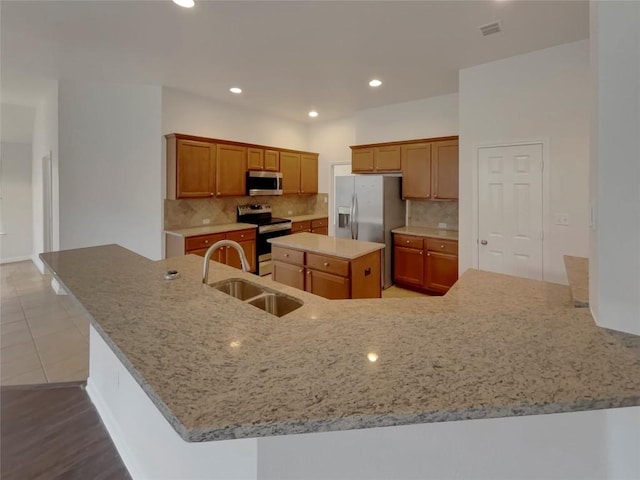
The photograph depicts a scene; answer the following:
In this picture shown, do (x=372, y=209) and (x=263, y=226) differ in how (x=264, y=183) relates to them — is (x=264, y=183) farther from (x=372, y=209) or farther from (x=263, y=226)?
(x=372, y=209)

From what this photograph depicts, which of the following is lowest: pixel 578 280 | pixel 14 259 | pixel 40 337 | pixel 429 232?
pixel 40 337

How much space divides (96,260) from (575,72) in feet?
14.4

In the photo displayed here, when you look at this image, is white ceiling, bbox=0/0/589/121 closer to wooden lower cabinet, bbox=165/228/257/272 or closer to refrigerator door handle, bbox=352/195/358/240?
refrigerator door handle, bbox=352/195/358/240

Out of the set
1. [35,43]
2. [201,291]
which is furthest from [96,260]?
[35,43]

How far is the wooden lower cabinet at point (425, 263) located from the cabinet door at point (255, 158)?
103 inches

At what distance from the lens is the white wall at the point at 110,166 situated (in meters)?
4.34

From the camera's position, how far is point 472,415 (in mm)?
605

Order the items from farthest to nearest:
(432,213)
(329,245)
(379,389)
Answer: (432,213) → (329,245) → (379,389)

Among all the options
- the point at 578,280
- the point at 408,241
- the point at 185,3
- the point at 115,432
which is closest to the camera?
the point at 578,280

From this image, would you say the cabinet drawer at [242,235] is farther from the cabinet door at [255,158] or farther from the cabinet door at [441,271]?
the cabinet door at [441,271]

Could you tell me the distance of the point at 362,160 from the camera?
18.1 ft

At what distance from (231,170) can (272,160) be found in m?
0.96

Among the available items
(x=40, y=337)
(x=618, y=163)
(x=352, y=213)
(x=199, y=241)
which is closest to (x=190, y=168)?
(x=199, y=241)

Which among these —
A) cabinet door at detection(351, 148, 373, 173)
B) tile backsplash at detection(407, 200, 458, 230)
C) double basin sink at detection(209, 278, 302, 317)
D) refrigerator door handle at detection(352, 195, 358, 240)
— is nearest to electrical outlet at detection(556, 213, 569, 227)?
tile backsplash at detection(407, 200, 458, 230)
